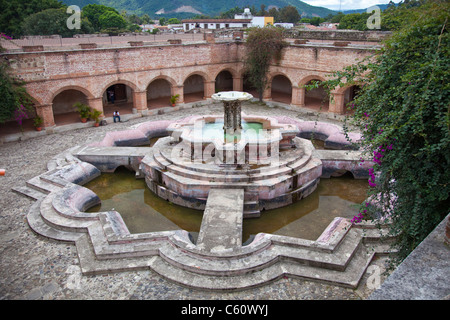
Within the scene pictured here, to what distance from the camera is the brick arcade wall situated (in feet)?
48.8

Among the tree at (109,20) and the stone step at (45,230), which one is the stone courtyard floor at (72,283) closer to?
the stone step at (45,230)

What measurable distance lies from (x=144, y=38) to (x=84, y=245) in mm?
16789

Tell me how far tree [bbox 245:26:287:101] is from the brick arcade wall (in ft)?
1.71

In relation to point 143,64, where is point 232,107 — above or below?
below

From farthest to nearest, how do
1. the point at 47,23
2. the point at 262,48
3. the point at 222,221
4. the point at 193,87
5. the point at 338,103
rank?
the point at 47,23
the point at 193,87
the point at 262,48
the point at 338,103
the point at 222,221

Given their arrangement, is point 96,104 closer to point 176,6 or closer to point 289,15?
point 289,15

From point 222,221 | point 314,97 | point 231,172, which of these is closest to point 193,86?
point 314,97

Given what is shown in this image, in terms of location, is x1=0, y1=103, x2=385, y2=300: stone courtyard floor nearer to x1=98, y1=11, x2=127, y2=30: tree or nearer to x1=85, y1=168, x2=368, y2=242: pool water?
x1=85, y1=168, x2=368, y2=242: pool water

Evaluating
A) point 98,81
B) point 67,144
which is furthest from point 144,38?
point 67,144

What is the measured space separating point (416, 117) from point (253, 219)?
5701mm

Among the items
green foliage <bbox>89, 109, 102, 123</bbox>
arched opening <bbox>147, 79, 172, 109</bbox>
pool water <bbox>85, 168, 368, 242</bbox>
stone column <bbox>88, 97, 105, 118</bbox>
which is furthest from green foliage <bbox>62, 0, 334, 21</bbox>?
pool water <bbox>85, 168, 368, 242</bbox>

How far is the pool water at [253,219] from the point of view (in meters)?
8.74

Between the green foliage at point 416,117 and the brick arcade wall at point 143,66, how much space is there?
995 centimetres

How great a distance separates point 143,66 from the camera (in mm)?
17797
